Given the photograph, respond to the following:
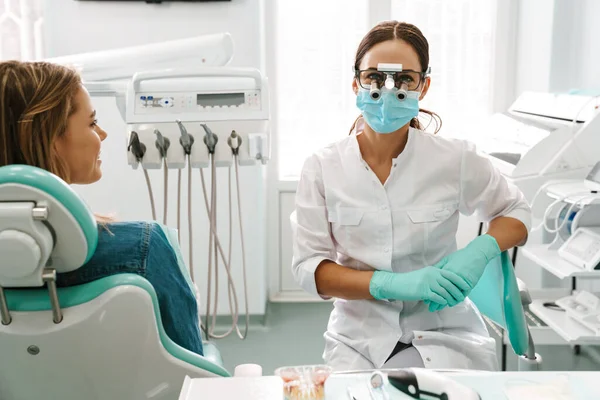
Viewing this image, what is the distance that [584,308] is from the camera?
254 cm

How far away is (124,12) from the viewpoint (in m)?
3.13

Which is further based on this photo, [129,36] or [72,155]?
[129,36]

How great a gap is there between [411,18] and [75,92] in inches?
106

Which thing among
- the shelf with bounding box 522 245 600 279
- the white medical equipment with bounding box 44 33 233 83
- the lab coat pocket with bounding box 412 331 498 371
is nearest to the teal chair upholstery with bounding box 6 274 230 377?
the lab coat pocket with bounding box 412 331 498 371

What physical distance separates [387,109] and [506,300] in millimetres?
525

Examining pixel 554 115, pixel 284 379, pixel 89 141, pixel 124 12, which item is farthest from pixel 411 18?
pixel 284 379

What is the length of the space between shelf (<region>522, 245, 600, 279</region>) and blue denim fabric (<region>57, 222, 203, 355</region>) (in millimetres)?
1524

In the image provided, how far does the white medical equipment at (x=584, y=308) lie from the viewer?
7.88 feet

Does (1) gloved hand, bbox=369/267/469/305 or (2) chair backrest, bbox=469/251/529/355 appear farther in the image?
(2) chair backrest, bbox=469/251/529/355

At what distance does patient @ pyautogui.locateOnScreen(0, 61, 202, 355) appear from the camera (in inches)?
43.9

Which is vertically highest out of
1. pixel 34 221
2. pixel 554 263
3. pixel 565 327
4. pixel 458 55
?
pixel 458 55

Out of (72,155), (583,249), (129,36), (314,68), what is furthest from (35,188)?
(314,68)

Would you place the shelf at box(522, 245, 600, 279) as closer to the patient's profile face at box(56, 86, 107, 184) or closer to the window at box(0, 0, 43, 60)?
the patient's profile face at box(56, 86, 107, 184)

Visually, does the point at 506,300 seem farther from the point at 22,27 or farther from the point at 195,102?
the point at 22,27
